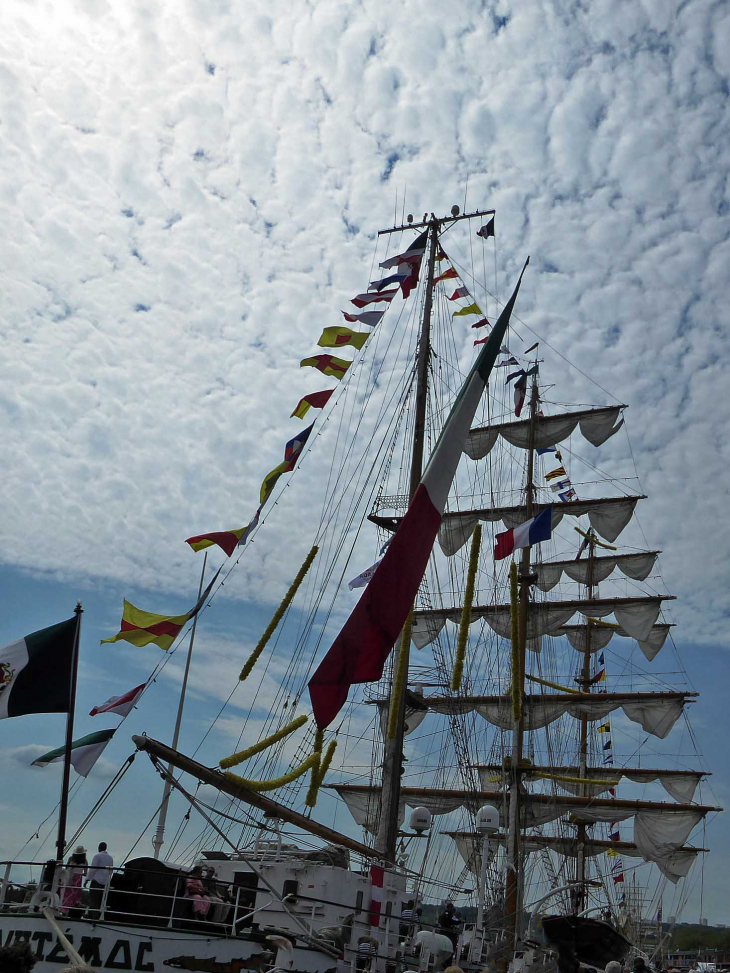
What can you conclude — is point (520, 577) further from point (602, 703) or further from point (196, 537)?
point (196, 537)

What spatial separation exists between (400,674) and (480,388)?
905cm

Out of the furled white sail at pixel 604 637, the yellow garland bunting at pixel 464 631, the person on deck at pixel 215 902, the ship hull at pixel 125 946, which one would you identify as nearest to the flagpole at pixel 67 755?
the ship hull at pixel 125 946

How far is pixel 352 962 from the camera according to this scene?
16.5m

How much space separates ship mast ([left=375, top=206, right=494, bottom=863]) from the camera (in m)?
22.1

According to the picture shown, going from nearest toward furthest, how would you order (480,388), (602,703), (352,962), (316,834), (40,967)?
(40,967), (480,388), (352,962), (316,834), (602,703)

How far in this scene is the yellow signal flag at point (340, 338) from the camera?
78.1 feet

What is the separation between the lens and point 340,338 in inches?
942

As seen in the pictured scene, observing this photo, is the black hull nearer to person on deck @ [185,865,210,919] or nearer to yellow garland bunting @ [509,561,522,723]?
person on deck @ [185,865,210,919]

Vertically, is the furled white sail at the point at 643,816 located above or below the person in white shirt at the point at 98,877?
above

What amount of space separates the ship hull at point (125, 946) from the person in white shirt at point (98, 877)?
45 cm

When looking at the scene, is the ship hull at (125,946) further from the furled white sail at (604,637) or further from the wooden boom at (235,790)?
the furled white sail at (604,637)

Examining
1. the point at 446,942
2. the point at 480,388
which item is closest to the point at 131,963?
the point at 446,942

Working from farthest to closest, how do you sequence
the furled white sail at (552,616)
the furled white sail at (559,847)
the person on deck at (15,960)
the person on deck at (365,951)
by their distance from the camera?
the furled white sail at (552,616) → the furled white sail at (559,847) → the person on deck at (365,951) → the person on deck at (15,960)

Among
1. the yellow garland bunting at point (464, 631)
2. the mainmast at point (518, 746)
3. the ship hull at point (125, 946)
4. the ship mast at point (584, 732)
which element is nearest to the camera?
the ship hull at point (125, 946)
